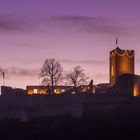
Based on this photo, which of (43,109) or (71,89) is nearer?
(43,109)

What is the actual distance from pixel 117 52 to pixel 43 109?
15725 millimetres

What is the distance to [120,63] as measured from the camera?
77.4m

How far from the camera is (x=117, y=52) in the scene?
3061 inches

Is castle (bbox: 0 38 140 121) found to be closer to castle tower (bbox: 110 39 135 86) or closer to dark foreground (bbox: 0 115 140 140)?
castle tower (bbox: 110 39 135 86)

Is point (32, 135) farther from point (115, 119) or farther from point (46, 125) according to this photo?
point (115, 119)

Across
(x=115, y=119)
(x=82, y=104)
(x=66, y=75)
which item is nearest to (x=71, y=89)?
(x=66, y=75)

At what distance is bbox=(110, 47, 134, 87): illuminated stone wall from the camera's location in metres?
77.2

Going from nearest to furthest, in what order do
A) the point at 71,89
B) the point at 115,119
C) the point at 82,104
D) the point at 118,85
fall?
1. the point at 115,119
2. the point at 82,104
3. the point at 118,85
4. the point at 71,89

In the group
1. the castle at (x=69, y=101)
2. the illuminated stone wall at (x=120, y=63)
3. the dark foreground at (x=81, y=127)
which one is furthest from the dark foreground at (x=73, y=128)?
the illuminated stone wall at (x=120, y=63)

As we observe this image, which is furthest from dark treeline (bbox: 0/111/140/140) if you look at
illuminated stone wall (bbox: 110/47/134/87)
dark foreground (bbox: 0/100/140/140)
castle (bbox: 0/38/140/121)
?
illuminated stone wall (bbox: 110/47/134/87)

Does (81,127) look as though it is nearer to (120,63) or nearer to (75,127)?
(75,127)

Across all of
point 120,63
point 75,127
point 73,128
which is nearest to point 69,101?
point 73,128

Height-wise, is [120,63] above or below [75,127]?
above

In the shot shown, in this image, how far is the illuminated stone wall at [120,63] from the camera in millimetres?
77188
